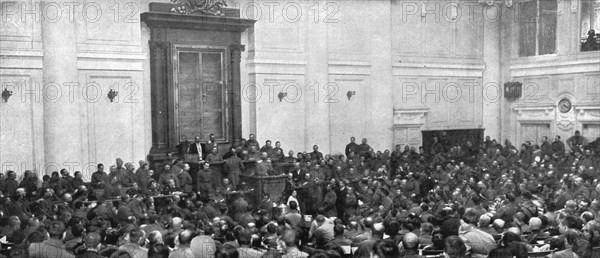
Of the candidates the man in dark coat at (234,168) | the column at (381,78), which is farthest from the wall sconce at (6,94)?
the column at (381,78)

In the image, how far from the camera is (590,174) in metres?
16.4

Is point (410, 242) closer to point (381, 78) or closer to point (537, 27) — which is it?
point (381, 78)

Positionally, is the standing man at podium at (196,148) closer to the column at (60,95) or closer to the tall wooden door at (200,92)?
the tall wooden door at (200,92)

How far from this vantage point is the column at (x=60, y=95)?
16.2 meters

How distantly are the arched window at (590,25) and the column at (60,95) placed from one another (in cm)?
1737

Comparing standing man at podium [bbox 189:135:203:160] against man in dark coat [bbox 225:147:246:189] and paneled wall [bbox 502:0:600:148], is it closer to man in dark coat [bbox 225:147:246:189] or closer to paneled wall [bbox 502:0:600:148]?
man in dark coat [bbox 225:147:246:189]

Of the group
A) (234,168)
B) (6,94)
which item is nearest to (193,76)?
(234,168)

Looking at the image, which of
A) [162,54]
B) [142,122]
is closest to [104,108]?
[142,122]

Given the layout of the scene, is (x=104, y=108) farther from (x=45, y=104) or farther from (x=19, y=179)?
(x=19, y=179)

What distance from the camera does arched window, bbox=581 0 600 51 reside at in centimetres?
2173

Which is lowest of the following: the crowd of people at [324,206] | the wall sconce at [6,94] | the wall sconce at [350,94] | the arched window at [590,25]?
the crowd of people at [324,206]

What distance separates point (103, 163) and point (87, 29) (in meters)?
3.74

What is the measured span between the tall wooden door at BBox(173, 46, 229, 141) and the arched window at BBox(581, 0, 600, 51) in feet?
42.8

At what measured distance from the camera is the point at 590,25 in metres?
21.9
